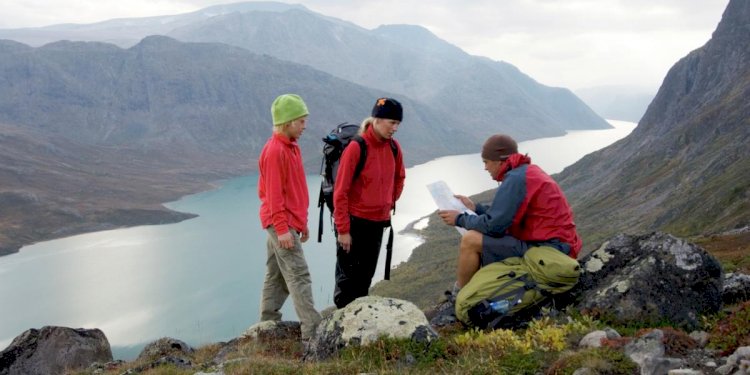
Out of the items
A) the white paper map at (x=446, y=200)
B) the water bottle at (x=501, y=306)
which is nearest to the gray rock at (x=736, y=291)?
the water bottle at (x=501, y=306)

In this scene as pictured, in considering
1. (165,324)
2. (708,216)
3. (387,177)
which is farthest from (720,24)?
(387,177)

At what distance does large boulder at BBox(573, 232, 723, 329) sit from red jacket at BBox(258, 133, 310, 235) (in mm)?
4217

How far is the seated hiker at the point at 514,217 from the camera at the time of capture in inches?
301

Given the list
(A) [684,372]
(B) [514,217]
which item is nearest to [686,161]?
(B) [514,217]

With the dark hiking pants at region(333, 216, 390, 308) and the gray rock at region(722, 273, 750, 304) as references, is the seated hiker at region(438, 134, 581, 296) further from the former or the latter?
the gray rock at region(722, 273, 750, 304)

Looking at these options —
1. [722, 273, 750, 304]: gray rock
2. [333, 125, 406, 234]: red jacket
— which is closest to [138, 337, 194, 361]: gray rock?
[333, 125, 406, 234]: red jacket

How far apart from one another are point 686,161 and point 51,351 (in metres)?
91.7

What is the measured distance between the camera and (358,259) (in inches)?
368

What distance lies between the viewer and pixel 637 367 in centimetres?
553

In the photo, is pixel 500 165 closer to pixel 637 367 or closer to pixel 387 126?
pixel 387 126

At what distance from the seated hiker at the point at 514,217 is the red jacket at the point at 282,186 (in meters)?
2.51

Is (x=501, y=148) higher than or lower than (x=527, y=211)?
higher

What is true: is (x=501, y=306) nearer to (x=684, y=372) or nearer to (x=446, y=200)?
(x=446, y=200)

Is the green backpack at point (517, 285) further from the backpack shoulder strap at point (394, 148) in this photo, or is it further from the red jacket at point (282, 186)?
the red jacket at point (282, 186)
